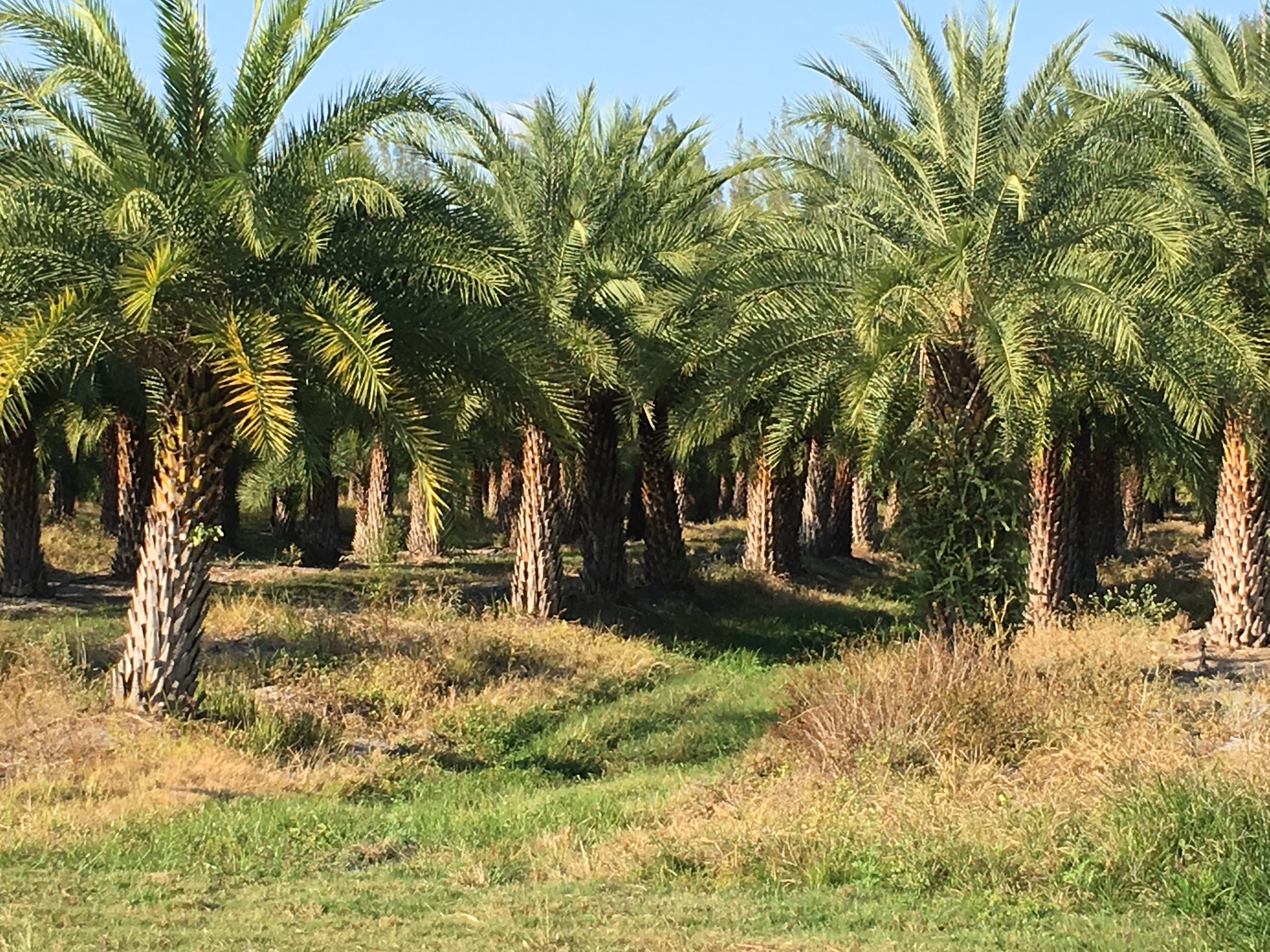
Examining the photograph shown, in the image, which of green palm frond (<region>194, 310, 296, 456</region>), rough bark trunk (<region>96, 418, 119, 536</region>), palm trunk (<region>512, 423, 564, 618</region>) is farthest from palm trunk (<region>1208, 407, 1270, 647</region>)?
rough bark trunk (<region>96, 418, 119, 536</region>)

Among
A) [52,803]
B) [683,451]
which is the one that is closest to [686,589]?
[683,451]

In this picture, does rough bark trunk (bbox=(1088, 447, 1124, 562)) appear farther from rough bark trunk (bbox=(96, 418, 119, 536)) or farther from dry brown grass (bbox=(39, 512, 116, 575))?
dry brown grass (bbox=(39, 512, 116, 575))

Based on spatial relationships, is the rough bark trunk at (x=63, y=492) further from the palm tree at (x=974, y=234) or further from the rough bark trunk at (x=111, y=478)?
the palm tree at (x=974, y=234)

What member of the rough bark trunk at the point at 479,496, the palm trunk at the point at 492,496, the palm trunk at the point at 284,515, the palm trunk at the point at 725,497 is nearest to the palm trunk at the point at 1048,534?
the palm trunk at the point at 284,515

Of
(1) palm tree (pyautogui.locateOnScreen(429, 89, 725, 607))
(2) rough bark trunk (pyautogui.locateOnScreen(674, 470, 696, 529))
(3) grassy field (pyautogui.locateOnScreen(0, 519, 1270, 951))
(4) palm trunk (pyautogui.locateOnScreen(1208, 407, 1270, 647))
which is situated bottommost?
(3) grassy field (pyautogui.locateOnScreen(0, 519, 1270, 951))

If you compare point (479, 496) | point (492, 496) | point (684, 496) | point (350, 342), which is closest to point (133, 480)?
point (350, 342)

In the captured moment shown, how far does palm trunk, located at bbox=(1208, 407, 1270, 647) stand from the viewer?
16.2 meters

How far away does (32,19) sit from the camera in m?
10.5

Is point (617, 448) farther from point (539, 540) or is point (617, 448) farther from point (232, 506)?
point (232, 506)

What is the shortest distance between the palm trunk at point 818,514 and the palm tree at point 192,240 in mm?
19663

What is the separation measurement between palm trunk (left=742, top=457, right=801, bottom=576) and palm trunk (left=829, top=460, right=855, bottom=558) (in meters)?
4.29

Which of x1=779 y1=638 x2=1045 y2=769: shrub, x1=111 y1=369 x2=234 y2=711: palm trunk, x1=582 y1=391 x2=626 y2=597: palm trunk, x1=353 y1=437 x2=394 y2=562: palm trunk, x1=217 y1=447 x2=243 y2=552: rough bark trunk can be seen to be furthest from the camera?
x1=217 y1=447 x2=243 y2=552: rough bark trunk

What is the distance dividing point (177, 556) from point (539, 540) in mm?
7320

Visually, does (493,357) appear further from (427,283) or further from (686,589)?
(686,589)
